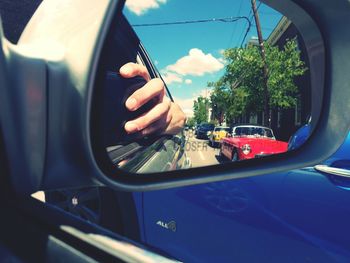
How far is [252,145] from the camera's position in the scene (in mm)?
1304

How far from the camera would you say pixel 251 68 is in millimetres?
1423

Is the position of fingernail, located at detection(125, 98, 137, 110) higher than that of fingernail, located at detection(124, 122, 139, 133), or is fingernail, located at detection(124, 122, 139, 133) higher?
fingernail, located at detection(125, 98, 137, 110)

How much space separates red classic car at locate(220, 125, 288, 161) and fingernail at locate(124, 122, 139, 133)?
0.40 metres

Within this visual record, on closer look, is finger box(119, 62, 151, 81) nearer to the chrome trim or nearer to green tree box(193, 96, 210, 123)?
green tree box(193, 96, 210, 123)

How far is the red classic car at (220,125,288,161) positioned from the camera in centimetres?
117

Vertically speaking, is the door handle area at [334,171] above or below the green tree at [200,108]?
below

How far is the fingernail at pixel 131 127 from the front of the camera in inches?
33.0

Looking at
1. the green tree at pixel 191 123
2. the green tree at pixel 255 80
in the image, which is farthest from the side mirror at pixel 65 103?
the green tree at pixel 255 80

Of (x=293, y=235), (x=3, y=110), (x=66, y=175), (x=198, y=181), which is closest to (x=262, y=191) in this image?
(x=293, y=235)

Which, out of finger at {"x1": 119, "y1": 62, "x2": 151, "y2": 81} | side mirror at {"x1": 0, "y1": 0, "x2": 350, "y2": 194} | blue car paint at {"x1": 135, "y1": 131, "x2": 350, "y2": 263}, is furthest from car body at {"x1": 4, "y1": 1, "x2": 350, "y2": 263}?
finger at {"x1": 119, "y1": 62, "x2": 151, "y2": 81}

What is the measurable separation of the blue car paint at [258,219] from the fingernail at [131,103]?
142cm

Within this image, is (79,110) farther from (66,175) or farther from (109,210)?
(109,210)

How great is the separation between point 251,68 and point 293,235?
1024 millimetres

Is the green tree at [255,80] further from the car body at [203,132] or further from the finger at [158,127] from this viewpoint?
the finger at [158,127]
